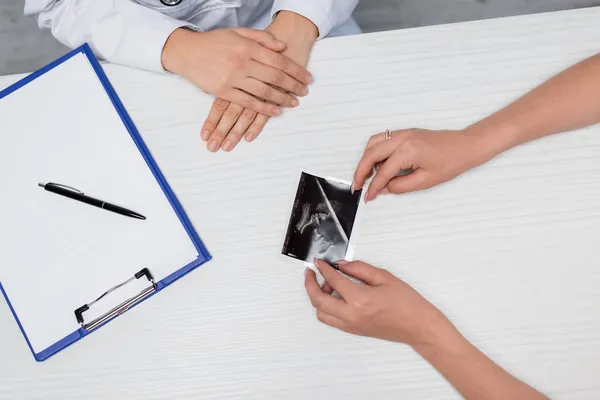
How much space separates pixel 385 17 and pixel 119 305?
1161mm

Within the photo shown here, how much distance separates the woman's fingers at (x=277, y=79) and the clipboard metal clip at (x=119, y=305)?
336mm

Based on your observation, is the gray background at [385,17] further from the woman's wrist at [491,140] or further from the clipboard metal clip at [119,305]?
the clipboard metal clip at [119,305]

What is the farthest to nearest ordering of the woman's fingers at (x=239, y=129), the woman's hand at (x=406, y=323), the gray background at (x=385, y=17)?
the gray background at (x=385, y=17), the woman's fingers at (x=239, y=129), the woman's hand at (x=406, y=323)

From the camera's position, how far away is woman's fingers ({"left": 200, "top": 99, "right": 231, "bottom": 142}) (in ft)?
2.40

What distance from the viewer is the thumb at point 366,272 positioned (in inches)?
25.8

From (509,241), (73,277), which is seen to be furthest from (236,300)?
(509,241)

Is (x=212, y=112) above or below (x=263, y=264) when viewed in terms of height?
above

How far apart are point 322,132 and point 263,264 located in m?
0.21

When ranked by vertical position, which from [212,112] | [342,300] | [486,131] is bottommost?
[342,300]

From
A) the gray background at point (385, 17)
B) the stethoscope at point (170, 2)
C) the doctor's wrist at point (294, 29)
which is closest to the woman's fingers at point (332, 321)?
the doctor's wrist at point (294, 29)

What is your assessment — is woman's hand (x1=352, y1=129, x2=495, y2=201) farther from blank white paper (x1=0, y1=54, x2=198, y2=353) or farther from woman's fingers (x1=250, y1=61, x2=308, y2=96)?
blank white paper (x1=0, y1=54, x2=198, y2=353)

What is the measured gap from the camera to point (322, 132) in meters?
0.72

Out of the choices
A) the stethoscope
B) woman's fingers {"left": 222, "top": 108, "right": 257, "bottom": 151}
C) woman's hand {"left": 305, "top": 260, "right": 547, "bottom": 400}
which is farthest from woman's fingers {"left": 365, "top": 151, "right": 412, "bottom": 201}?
the stethoscope

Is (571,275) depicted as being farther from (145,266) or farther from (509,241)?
(145,266)
